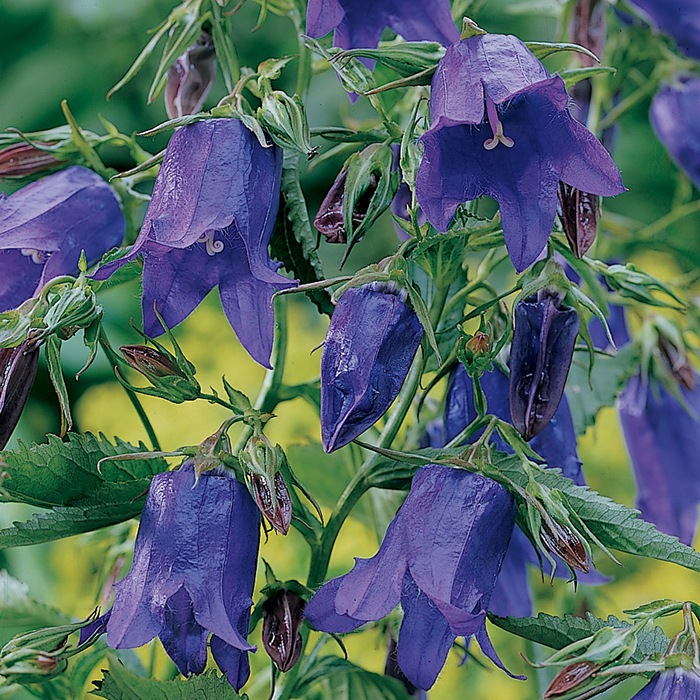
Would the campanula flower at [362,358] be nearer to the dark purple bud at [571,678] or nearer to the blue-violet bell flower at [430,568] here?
the blue-violet bell flower at [430,568]

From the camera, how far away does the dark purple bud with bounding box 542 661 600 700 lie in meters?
0.47

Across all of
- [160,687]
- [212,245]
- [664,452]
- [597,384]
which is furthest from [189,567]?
[664,452]

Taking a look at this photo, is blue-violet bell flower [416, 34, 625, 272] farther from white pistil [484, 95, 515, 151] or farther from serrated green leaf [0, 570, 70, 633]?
serrated green leaf [0, 570, 70, 633]

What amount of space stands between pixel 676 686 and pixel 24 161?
0.51 m

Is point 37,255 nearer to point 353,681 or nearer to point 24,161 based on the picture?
point 24,161

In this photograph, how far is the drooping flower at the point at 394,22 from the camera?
0.58 meters

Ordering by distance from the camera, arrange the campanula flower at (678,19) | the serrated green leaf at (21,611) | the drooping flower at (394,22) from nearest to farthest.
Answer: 1. the drooping flower at (394,22)
2. the serrated green leaf at (21,611)
3. the campanula flower at (678,19)

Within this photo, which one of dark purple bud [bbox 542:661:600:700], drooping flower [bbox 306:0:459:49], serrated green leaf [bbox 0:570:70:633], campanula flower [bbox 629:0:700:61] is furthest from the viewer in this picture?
campanula flower [bbox 629:0:700:61]

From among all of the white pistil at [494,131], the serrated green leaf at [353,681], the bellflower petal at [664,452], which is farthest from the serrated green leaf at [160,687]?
the bellflower petal at [664,452]

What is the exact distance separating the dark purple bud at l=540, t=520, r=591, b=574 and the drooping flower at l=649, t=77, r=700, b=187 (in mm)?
573

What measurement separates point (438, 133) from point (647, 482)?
50 cm

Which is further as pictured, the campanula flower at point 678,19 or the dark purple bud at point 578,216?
the campanula flower at point 678,19

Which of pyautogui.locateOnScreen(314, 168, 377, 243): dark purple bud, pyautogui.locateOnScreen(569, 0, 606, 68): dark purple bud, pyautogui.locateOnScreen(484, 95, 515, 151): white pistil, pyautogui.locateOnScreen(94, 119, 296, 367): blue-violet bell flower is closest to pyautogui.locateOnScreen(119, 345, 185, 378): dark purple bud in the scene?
pyautogui.locateOnScreen(94, 119, 296, 367): blue-violet bell flower

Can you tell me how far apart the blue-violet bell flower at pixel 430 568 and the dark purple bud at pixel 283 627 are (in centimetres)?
3
